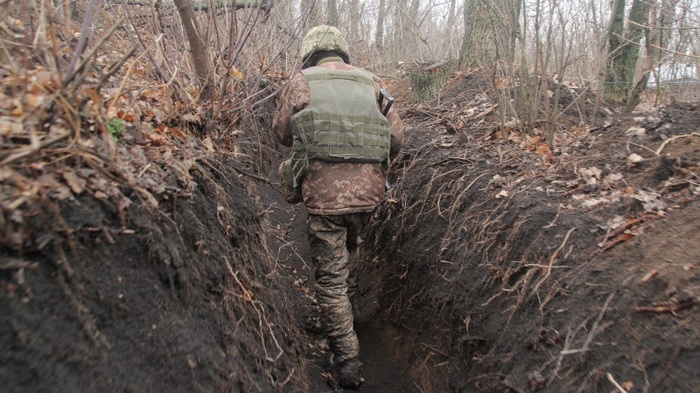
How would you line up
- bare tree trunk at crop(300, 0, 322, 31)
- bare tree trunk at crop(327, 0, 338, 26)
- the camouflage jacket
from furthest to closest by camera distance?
1. bare tree trunk at crop(327, 0, 338, 26)
2. bare tree trunk at crop(300, 0, 322, 31)
3. the camouflage jacket

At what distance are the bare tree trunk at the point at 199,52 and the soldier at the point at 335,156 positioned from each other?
2.11ft

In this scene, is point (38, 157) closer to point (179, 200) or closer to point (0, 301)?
point (0, 301)

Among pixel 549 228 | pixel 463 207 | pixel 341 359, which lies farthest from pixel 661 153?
pixel 341 359

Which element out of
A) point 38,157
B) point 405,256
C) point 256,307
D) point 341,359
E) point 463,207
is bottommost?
point 341,359

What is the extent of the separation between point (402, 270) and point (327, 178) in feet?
4.80

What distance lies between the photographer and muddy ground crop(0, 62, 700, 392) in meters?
1.59

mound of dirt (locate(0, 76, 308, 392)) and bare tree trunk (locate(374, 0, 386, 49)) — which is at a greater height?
bare tree trunk (locate(374, 0, 386, 49))

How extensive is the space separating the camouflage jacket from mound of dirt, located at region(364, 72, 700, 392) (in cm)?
91

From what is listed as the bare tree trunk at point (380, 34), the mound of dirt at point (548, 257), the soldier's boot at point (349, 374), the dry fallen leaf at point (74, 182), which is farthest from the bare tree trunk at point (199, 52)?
the bare tree trunk at point (380, 34)

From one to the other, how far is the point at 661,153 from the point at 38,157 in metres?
3.81

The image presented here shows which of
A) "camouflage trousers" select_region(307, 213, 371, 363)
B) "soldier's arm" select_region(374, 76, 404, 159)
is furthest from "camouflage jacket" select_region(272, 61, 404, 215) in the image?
"soldier's arm" select_region(374, 76, 404, 159)

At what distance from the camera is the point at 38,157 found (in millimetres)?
1676

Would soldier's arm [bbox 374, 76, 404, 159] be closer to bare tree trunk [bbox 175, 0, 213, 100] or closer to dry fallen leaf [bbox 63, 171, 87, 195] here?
bare tree trunk [bbox 175, 0, 213, 100]

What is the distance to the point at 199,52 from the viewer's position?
3654mm
